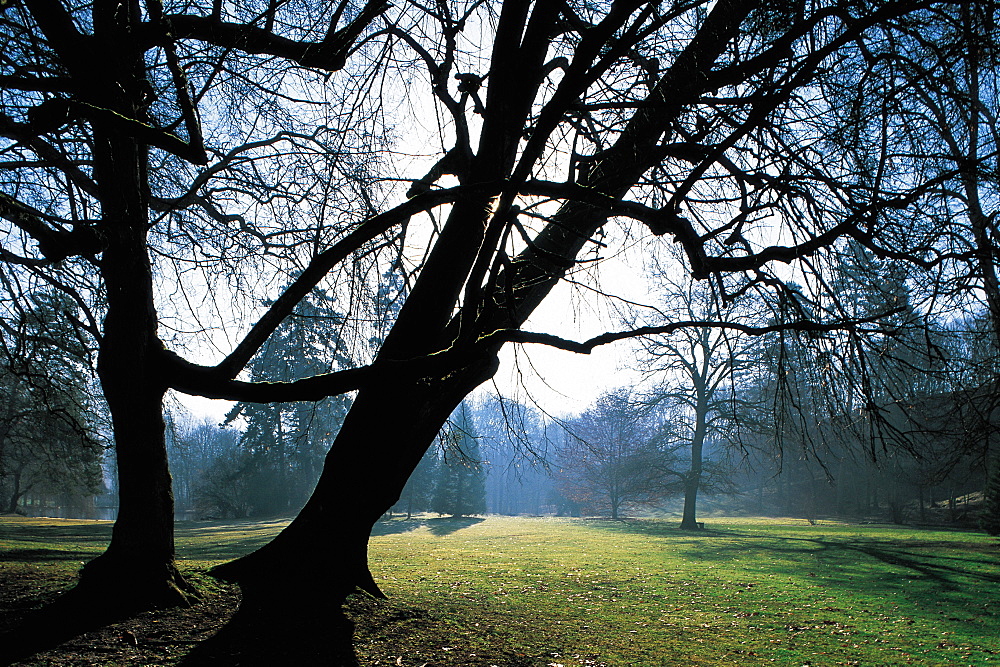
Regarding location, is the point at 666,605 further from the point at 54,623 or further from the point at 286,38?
the point at 286,38

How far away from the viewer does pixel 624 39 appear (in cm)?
285

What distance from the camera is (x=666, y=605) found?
859 centimetres

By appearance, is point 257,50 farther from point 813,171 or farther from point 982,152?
point 982,152

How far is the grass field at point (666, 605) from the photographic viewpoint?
17.8 feet

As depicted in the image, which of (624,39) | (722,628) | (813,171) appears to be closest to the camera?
(624,39)

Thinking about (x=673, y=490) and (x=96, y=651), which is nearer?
(x=96, y=651)

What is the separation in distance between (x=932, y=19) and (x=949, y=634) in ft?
23.3

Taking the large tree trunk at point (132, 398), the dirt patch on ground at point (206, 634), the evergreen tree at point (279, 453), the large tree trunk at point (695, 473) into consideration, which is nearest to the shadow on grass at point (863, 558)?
the large tree trunk at point (695, 473)

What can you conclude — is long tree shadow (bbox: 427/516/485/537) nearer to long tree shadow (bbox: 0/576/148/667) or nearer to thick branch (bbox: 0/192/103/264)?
long tree shadow (bbox: 0/576/148/667)

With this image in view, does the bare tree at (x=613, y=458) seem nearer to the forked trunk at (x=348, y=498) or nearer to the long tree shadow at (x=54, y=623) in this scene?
the forked trunk at (x=348, y=498)

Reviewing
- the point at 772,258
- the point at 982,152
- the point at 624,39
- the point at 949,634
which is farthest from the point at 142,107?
the point at 949,634

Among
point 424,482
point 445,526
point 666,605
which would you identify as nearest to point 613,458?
point 445,526

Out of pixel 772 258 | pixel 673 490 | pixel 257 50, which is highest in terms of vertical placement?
pixel 257 50

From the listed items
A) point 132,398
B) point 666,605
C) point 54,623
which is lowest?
point 666,605
